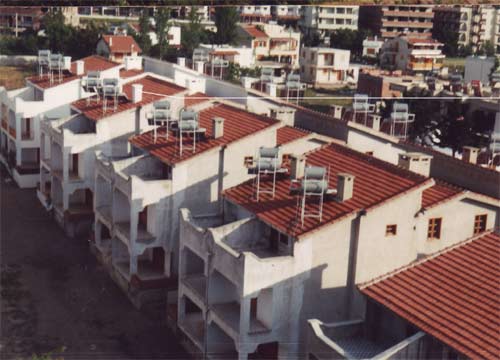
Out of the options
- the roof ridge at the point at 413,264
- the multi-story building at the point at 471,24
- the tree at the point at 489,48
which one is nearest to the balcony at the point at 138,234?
the roof ridge at the point at 413,264

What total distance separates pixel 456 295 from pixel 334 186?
3154 millimetres

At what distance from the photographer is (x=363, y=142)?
17.4m

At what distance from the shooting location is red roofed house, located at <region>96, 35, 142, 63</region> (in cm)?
2868

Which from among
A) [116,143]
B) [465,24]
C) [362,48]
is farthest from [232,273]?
[362,48]

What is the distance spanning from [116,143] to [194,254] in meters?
6.74

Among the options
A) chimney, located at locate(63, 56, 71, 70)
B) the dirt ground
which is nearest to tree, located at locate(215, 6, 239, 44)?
chimney, located at locate(63, 56, 71, 70)

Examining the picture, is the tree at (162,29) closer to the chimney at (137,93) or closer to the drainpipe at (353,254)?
the chimney at (137,93)

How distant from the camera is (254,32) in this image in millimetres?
29609

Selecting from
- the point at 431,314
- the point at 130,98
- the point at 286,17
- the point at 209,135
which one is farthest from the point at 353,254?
the point at 286,17

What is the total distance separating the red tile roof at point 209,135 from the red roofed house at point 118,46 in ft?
36.8

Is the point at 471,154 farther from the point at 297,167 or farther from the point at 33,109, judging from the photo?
the point at 33,109

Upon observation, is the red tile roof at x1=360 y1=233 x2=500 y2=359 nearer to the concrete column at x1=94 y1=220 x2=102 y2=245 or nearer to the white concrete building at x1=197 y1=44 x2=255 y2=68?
the concrete column at x1=94 y1=220 x2=102 y2=245

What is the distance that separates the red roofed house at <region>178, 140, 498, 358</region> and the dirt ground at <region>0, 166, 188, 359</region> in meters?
1.20

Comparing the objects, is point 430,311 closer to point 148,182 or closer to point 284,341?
point 284,341
